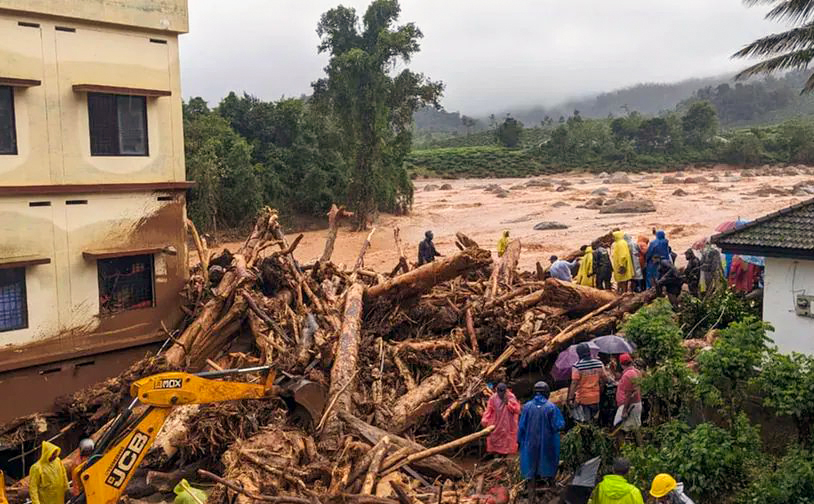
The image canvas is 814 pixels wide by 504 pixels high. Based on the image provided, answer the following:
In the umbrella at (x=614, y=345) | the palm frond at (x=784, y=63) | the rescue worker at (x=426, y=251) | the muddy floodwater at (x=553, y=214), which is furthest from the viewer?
the muddy floodwater at (x=553, y=214)

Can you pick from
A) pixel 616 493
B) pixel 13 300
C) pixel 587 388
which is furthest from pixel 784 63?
pixel 13 300

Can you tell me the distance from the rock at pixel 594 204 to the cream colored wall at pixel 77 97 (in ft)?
117

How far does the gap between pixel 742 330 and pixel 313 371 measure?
6002 mm

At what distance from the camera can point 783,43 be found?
20.0 meters

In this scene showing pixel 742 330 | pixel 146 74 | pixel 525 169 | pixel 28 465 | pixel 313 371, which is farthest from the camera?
pixel 525 169

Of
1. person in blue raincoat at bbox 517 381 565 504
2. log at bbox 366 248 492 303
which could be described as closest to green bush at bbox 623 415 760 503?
person in blue raincoat at bbox 517 381 565 504

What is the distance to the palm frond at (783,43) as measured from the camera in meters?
19.6

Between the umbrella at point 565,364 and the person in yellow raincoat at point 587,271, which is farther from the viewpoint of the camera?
the person in yellow raincoat at point 587,271

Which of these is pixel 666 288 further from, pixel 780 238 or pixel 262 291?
pixel 262 291

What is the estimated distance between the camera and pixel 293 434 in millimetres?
10648

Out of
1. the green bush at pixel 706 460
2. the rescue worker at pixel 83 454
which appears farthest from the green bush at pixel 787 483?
the rescue worker at pixel 83 454

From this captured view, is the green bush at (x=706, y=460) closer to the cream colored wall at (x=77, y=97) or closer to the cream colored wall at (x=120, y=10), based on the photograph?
the cream colored wall at (x=77, y=97)

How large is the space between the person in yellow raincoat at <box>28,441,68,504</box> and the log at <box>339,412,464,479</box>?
3537mm

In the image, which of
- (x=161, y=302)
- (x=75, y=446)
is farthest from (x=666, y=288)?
(x=75, y=446)
